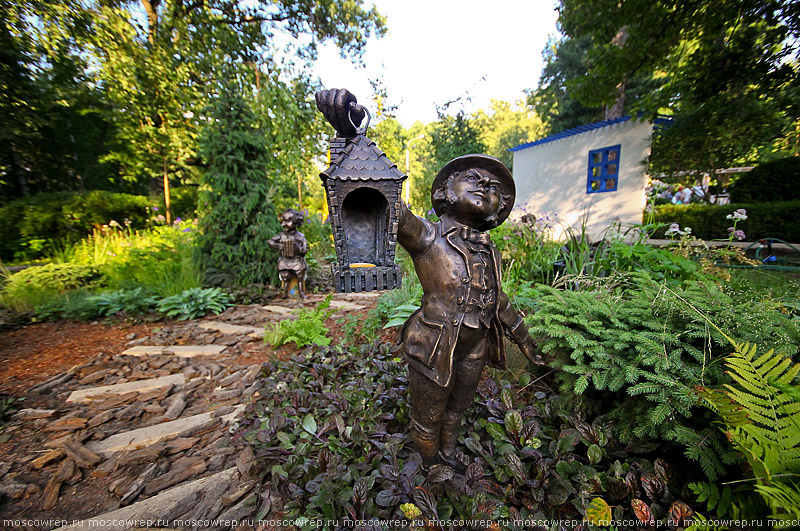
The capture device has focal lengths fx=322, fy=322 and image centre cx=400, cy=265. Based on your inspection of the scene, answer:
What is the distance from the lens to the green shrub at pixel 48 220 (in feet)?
21.4

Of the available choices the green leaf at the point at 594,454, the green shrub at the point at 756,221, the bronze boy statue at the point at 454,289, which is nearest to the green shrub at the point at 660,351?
the green leaf at the point at 594,454

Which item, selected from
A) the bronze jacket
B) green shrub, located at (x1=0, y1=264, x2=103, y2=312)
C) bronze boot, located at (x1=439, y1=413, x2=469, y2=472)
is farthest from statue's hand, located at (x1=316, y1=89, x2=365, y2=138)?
green shrub, located at (x1=0, y1=264, x2=103, y2=312)

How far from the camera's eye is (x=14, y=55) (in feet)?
21.2

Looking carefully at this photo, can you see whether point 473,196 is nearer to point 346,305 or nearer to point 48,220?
point 346,305

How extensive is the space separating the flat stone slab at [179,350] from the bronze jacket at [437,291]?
113 inches

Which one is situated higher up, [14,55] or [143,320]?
[14,55]

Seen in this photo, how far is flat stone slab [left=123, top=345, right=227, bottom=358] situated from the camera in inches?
135

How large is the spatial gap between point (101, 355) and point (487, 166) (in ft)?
13.7

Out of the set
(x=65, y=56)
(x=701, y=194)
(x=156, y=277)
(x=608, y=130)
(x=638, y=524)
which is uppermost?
(x=65, y=56)

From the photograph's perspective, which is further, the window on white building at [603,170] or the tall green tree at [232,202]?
the window on white building at [603,170]

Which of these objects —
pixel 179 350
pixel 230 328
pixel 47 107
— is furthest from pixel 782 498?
pixel 47 107

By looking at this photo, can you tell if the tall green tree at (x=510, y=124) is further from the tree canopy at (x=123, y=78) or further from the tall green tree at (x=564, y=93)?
the tree canopy at (x=123, y=78)

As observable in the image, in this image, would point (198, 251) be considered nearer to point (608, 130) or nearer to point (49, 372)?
point (49, 372)

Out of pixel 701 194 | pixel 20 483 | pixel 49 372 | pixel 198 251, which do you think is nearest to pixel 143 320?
pixel 49 372
